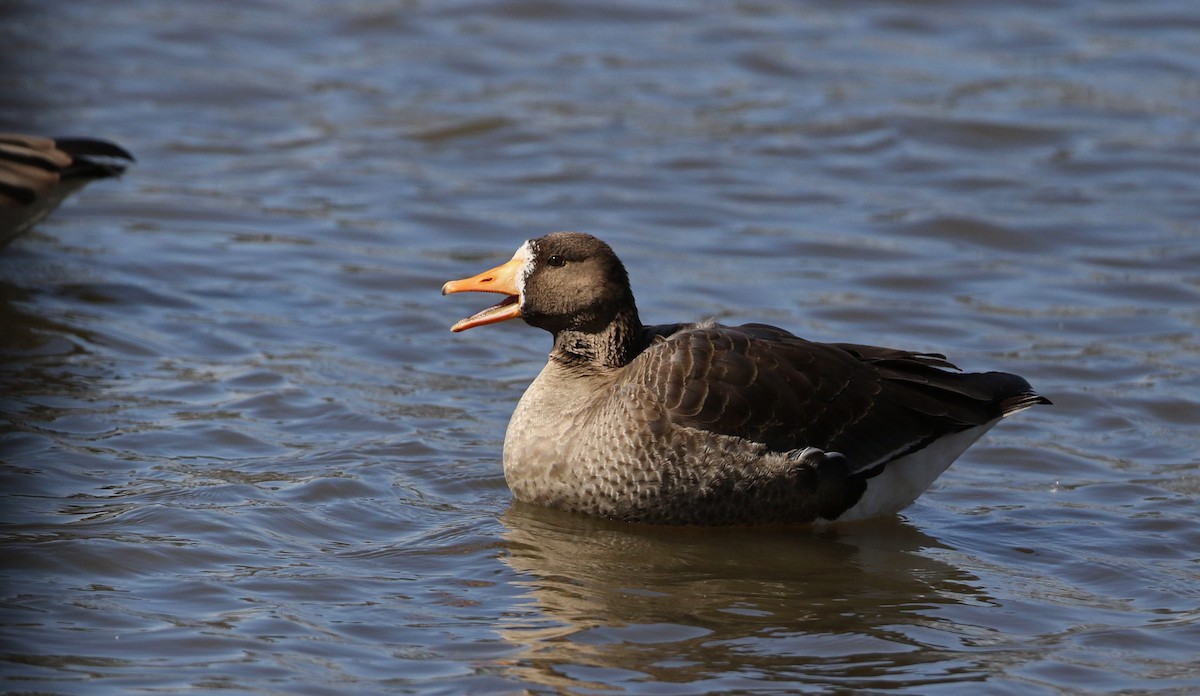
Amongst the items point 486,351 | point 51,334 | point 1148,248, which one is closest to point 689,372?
point 486,351

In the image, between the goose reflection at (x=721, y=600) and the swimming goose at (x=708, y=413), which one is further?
the swimming goose at (x=708, y=413)

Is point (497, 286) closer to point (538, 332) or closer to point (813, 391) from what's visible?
point (813, 391)

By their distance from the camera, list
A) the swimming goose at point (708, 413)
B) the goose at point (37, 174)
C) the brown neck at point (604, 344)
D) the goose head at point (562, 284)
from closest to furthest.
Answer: the swimming goose at point (708, 413) → the goose head at point (562, 284) → the brown neck at point (604, 344) → the goose at point (37, 174)

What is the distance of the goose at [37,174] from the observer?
35.1ft

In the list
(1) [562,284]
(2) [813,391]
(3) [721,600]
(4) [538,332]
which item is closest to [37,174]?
(4) [538,332]

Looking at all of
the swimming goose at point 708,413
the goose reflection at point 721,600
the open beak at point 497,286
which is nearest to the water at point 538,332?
the goose reflection at point 721,600

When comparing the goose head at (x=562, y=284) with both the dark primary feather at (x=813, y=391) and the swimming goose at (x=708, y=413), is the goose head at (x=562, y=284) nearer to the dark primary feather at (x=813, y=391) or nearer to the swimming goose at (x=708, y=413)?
the swimming goose at (x=708, y=413)

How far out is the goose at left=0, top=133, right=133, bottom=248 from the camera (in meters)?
10.7

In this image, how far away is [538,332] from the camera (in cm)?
1138

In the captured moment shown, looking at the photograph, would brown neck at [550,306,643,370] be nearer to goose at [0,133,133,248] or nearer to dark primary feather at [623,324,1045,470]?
dark primary feather at [623,324,1045,470]

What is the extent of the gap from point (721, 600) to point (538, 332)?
4.68m

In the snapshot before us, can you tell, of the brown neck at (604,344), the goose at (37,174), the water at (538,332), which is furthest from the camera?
the goose at (37,174)

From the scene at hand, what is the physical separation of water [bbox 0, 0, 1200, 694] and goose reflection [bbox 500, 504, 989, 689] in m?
0.02

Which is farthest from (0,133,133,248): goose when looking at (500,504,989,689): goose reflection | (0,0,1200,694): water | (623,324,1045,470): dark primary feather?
(623,324,1045,470): dark primary feather
